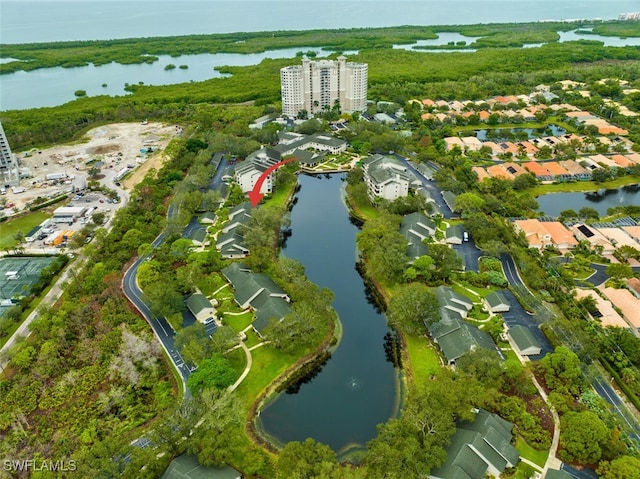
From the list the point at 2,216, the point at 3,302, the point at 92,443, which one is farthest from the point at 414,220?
the point at 2,216

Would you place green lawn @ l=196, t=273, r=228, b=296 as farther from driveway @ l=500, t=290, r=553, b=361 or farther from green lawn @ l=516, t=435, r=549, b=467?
green lawn @ l=516, t=435, r=549, b=467

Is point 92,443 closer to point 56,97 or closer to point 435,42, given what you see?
point 56,97

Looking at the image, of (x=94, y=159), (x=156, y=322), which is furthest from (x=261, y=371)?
(x=94, y=159)

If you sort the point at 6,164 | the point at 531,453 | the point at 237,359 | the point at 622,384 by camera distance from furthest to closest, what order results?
the point at 6,164, the point at 237,359, the point at 622,384, the point at 531,453

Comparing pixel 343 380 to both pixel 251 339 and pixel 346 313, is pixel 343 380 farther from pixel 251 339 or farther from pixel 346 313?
pixel 251 339

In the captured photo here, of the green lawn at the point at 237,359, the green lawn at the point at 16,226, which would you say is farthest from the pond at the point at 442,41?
the green lawn at the point at 237,359

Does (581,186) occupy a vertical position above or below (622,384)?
above
